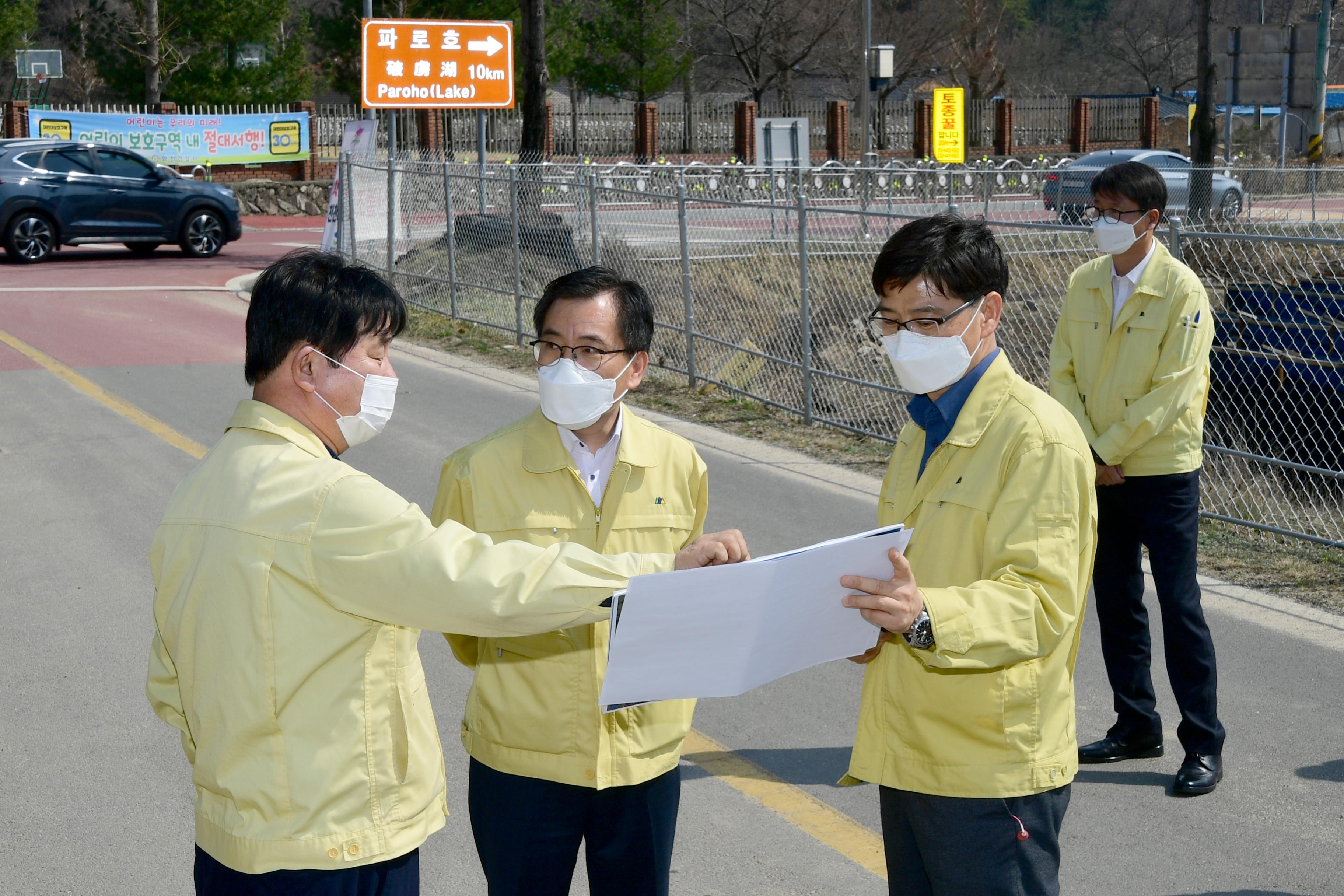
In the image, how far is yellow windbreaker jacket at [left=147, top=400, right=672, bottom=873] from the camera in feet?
6.86

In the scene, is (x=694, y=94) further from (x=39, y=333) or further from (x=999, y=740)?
(x=999, y=740)

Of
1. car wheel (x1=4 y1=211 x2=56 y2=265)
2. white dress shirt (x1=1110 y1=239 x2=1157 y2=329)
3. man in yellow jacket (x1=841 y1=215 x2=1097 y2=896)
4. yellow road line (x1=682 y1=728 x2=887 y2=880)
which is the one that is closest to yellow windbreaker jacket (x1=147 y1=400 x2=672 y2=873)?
man in yellow jacket (x1=841 y1=215 x2=1097 y2=896)

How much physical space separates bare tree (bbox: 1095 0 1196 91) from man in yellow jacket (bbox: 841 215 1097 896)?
67.8m

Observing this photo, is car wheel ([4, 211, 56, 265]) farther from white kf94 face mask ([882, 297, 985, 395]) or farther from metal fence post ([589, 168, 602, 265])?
white kf94 face mask ([882, 297, 985, 395])

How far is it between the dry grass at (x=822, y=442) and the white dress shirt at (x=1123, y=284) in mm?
2464

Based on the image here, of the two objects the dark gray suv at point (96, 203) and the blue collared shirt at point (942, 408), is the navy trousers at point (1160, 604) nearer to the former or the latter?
the blue collared shirt at point (942, 408)

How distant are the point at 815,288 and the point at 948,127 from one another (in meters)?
12.6

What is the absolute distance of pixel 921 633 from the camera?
7.72 feet

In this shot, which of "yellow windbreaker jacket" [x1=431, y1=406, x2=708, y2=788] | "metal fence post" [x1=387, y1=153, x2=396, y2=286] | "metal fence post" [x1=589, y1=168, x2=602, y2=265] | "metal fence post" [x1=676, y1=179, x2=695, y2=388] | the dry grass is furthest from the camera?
"metal fence post" [x1=387, y1=153, x2=396, y2=286]

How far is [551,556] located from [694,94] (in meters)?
63.5

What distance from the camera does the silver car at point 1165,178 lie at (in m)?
23.2

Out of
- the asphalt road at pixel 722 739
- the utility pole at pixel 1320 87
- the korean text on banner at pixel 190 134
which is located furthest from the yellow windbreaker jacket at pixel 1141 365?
the korean text on banner at pixel 190 134

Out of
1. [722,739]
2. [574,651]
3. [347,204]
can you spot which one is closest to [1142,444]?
[722,739]

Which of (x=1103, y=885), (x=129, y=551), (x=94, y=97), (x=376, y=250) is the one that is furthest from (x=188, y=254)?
(x=94, y=97)
